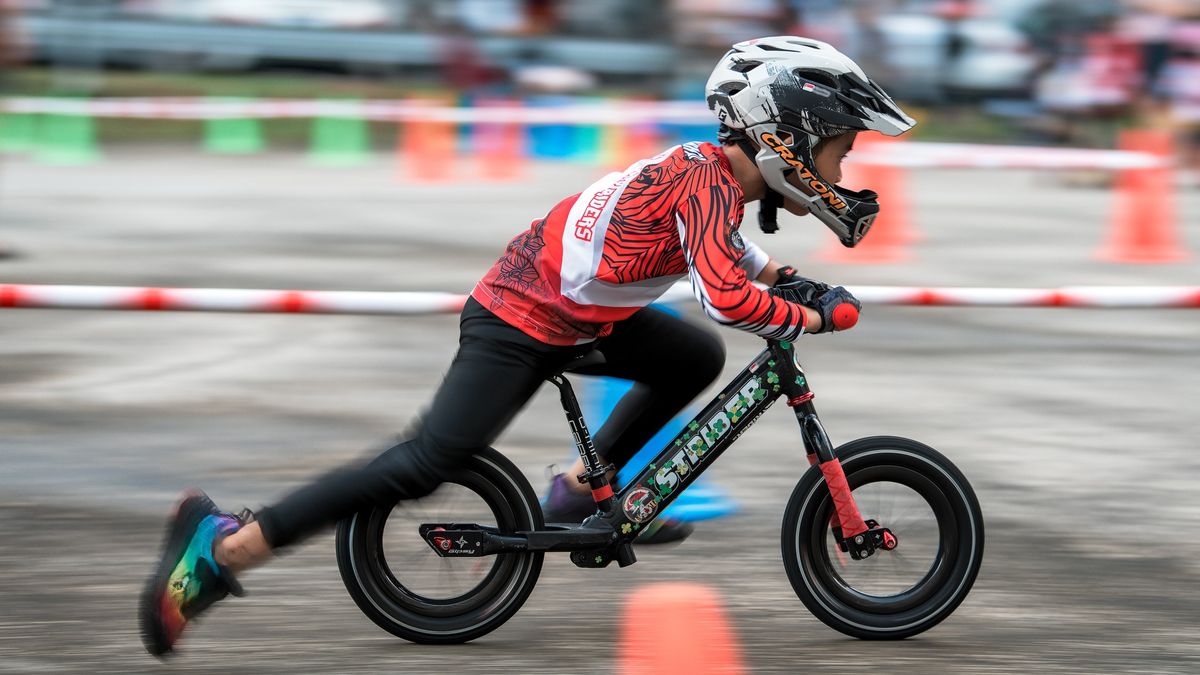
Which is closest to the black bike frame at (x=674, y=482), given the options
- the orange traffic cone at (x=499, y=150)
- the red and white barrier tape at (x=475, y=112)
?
the red and white barrier tape at (x=475, y=112)

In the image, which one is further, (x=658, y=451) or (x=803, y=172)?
(x=658, y=451)

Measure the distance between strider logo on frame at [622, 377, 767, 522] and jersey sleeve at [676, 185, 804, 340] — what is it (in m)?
0.36

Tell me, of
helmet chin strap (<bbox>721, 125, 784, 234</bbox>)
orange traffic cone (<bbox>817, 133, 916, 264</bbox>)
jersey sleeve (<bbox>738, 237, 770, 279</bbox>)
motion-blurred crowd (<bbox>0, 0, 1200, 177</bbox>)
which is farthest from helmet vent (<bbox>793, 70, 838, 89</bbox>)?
motion-blurred crowd (<bbox>0, 0, 1200, 177</bbox>)

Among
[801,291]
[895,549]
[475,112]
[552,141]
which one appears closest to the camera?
[801,291]

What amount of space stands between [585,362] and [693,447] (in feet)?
1.34

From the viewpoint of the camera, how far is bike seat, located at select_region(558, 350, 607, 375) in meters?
5.19

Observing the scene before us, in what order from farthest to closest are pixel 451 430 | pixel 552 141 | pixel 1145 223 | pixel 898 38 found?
pixel 898 38 → pixel 552 141 → pixel 1145 223 → pixel 451 430

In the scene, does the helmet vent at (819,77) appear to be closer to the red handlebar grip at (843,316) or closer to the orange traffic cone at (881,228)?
the red handlebar grip at (843,316)

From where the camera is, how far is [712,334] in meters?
5.51

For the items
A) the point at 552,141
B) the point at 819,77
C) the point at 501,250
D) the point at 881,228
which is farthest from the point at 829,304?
the point at 552,141

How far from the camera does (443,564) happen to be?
5.26 m

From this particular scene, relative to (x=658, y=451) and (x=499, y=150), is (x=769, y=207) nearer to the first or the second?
(x=658, y=451)

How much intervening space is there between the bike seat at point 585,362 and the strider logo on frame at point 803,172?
806 mm

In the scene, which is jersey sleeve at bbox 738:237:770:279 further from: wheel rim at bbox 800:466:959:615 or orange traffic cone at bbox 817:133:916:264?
orange traffic cone at bbox 817:133:916:264
